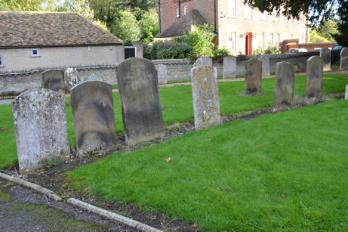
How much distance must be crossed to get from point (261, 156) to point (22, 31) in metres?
30.3

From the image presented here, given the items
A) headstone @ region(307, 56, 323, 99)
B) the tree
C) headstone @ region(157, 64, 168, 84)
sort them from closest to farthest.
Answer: headstone @ region(307, 56, 323, 99) → the tree → headstone @ region(157, 64, 168, 84)

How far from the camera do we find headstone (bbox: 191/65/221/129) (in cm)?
1005

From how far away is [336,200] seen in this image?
5281 mm

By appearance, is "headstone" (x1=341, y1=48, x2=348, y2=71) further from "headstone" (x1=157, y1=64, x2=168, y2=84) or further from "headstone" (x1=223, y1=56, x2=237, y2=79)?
"headstone" (x1=157, y1=64, x2=168, y2=84)

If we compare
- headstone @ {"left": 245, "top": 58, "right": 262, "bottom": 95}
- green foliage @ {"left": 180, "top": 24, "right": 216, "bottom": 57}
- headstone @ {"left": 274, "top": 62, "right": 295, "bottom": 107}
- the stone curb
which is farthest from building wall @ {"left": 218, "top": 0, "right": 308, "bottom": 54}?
the stone curb

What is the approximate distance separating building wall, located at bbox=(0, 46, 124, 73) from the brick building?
7.41 meters

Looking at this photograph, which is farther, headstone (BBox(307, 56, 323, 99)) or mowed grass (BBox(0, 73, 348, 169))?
headstone (BBox(307, 56, 323, 99))

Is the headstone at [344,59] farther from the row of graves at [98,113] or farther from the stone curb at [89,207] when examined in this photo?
the stone curb at [89,207]

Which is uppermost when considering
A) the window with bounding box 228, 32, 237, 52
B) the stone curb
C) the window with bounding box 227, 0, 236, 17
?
the window with bounding box 227, 0, 236, 17

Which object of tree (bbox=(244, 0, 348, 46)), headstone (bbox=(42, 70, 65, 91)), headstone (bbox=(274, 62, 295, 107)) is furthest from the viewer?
tree (bbox=(244, 0, 348, 46))

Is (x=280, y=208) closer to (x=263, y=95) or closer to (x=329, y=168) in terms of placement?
(x=329, y=168)

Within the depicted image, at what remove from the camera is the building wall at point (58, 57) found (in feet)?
105

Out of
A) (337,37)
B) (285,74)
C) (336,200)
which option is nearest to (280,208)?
(336,200)

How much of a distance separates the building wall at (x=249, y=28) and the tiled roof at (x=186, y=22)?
2.19 m
